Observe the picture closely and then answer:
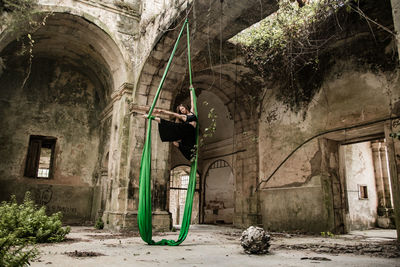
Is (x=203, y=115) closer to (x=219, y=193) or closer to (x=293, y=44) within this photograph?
(x=219, y=193)

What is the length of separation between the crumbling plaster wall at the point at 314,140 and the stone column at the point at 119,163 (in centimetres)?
415

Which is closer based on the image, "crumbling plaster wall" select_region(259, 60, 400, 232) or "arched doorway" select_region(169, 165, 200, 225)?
"crumbling plaster wall" select_region(259, 60, 400, 232)

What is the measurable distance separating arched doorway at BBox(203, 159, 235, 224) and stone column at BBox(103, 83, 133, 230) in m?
5.09

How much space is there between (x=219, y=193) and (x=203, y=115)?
3.29 meters

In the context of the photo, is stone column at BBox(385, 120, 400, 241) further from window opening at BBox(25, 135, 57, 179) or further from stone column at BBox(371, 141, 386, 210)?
window opening at BBox(25, 135, 57, 179)

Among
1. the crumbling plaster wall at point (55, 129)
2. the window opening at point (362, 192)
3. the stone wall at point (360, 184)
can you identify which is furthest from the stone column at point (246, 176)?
the crumbling plaster wall at point (55, 129)

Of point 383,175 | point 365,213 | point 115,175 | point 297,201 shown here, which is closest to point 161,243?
point 115,175

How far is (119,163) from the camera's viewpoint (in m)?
7.88

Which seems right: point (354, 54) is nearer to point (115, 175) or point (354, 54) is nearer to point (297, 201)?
point (297, 201)

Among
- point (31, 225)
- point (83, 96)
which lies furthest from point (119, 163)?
point (83, 96)

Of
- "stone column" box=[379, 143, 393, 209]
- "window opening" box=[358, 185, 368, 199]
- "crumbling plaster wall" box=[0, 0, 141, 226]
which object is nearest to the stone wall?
"window opening" box=[358, 185, 368, 199]

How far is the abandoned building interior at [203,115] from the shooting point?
670 centimetres

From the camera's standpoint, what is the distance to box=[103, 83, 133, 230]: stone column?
24.8ft

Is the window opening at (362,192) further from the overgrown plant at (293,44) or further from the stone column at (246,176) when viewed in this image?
the overgrown plant at (293,44)
